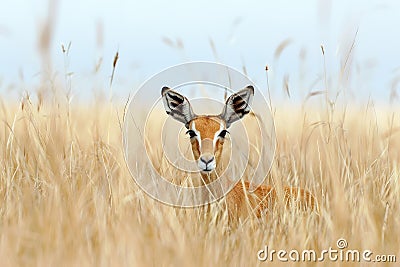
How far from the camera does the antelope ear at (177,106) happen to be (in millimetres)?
3584

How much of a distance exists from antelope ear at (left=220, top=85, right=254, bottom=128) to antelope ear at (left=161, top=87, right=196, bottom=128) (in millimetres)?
190

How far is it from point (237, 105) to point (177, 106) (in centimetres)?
34

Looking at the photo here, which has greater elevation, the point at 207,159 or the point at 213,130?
the point at 213,130

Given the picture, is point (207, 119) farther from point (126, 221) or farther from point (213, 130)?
point (126, 221)

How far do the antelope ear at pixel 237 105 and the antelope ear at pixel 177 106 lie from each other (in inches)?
7.5

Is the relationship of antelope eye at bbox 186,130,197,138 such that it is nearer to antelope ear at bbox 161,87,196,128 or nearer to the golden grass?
antelope ear at bbox 161,87,196,128

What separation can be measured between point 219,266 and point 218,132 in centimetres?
102

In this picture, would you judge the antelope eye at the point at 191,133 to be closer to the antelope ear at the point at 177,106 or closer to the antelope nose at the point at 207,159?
the antelope ear at the point at 177,106

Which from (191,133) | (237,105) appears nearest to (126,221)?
(191,133)

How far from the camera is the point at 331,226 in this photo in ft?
10.1

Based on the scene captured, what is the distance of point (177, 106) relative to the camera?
142 inches

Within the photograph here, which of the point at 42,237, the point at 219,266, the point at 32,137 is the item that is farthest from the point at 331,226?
the point at 32,137

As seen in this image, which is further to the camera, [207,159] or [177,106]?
[177,106]

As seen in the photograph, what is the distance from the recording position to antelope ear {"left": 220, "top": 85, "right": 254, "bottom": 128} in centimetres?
361
